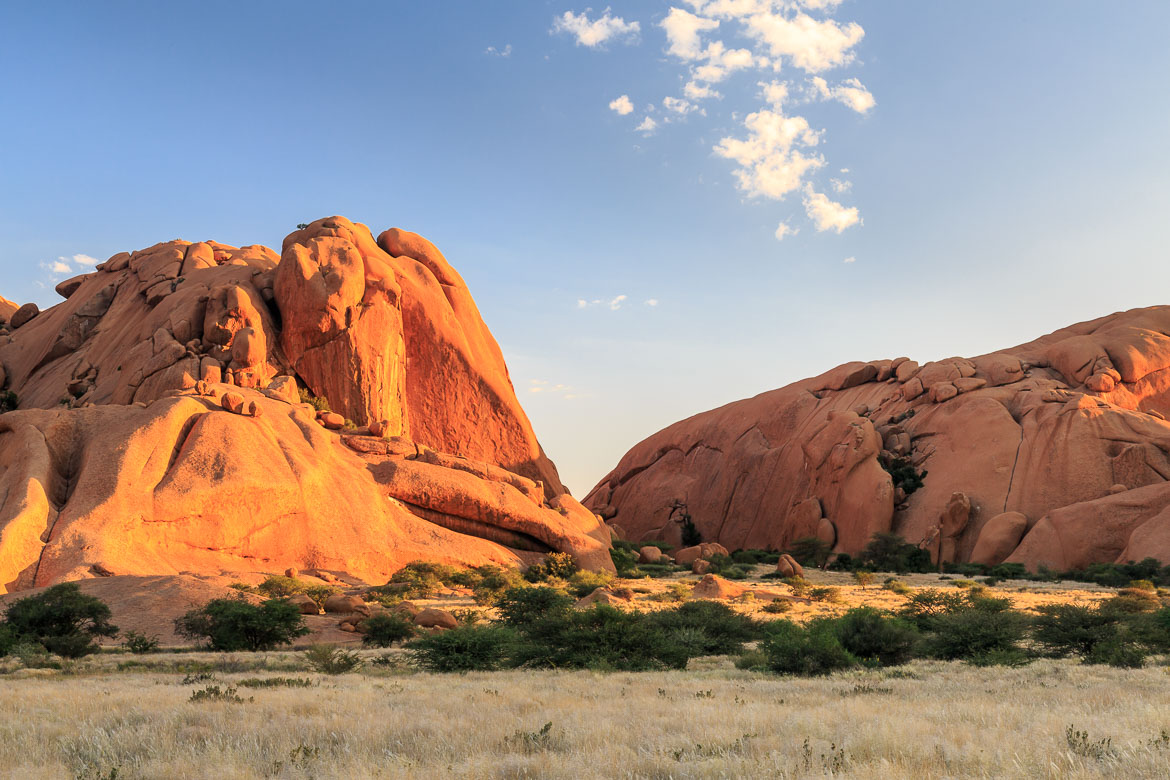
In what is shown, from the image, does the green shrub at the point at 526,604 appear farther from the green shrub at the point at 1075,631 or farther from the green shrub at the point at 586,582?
the green shrub at the point at 1075,631

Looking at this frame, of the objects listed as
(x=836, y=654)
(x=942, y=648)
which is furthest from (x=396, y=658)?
(x=942, y=648)

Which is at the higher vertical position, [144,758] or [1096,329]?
[1096,329]

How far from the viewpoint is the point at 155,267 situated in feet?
174

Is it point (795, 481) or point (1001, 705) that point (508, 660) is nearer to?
point (1001, 705)

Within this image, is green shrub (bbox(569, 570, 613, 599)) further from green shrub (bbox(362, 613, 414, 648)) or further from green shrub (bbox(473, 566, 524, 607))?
green shrub (bbox(362, 613, 414, 648))

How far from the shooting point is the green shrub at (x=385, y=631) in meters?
20.4

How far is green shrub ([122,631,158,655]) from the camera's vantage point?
18.6m

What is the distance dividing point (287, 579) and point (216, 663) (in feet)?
31.2

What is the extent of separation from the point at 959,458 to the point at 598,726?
54353mm

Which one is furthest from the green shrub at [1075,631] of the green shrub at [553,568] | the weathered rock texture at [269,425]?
the weathered rock texture at [269,425]

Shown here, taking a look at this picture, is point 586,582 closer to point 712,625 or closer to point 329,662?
point 712,625

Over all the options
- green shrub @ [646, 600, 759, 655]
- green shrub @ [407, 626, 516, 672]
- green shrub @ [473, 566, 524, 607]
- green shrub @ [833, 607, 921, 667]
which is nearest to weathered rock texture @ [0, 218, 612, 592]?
green shrub @ [473, 566, 524, 607]

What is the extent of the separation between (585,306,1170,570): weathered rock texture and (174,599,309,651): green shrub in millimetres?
42120

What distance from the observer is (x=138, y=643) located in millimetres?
18594
